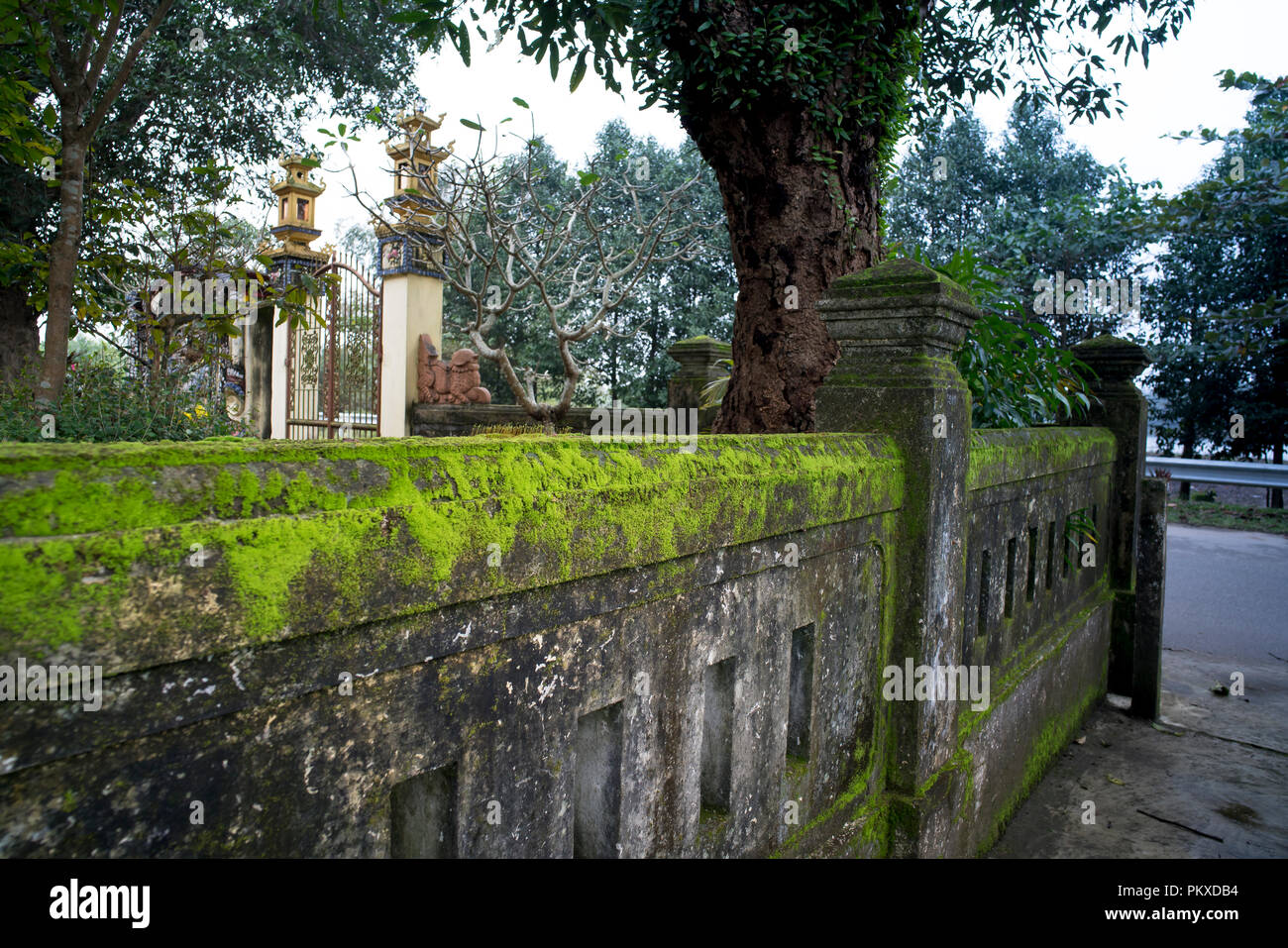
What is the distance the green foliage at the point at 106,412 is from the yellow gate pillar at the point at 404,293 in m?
2.53

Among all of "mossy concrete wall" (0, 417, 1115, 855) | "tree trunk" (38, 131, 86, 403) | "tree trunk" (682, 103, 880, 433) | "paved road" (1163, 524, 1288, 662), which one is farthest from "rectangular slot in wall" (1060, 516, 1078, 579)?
"tree trunk" (38, 131, 86, 403)

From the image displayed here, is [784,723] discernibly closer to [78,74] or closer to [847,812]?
[847,812]

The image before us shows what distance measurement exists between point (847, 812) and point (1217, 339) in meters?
14.2

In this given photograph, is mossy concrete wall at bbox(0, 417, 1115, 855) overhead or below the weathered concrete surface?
overhead

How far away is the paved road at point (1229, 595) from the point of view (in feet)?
25.2

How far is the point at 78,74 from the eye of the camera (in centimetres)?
522

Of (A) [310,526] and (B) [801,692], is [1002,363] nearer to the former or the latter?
(B) [801,692]

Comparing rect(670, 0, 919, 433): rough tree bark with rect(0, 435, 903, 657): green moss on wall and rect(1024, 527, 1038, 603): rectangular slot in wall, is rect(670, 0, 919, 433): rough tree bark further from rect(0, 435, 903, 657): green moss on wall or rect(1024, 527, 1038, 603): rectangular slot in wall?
rect(0, 435, 903, 657): green moss on wall

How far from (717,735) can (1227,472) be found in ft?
59.7

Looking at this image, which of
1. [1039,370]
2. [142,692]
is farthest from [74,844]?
[1039,370]

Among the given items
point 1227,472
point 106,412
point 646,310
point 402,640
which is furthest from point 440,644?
point 646,310

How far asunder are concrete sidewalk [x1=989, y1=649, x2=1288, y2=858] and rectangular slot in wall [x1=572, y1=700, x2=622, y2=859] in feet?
9.01

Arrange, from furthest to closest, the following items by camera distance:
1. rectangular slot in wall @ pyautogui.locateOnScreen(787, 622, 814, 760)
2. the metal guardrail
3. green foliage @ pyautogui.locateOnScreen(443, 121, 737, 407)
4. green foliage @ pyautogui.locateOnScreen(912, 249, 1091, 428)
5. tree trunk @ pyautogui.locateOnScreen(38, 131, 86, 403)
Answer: green foliage @ pyautogui.locateOnScreen(443, 121, 737, 407), the metal guardrail, tree trunk @ pyautogui.locateOnScreen(38, 131, 86, 403), green foliage @ pyautogui.locateOnScreen(912, 249, 1091, 428), rectangular slot in wall @ pyautogui.locateOnScreen(787, 622, 814, 760)

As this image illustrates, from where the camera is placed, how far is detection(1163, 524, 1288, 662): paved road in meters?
7.68
